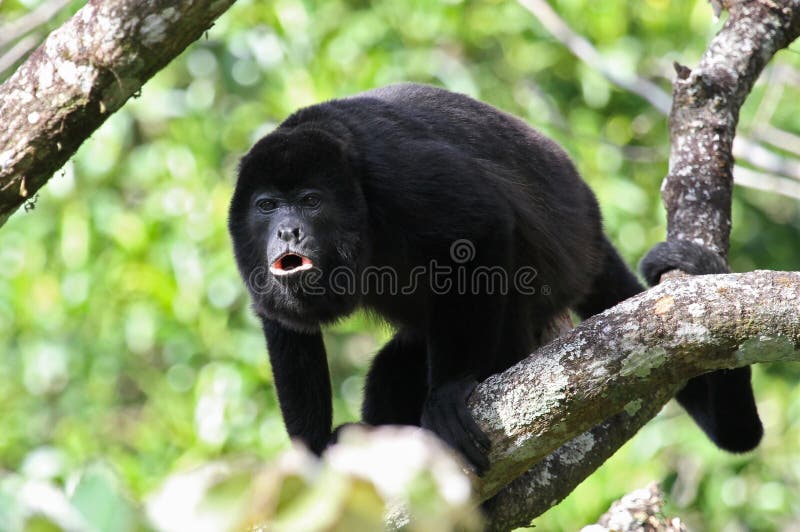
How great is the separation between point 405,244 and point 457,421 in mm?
739

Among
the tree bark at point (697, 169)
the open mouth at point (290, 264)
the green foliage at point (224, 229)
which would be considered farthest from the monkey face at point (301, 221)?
the green foliage at point (224, 229)

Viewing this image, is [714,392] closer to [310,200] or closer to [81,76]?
[310,200]

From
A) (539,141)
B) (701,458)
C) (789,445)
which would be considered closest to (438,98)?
(539,141)

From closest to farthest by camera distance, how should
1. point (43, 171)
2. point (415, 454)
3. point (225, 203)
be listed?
point (415, 454) → point (43, 171) → point (225, 203)

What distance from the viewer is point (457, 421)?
8.54 feet

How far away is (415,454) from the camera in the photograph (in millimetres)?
803

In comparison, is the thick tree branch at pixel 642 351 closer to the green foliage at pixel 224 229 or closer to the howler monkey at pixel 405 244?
the howler monkey at pixel 405 244

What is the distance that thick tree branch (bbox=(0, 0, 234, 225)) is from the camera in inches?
82.3

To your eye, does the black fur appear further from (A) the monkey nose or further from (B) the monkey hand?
(A) the monkey nose

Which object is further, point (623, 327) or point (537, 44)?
point (537, 44)

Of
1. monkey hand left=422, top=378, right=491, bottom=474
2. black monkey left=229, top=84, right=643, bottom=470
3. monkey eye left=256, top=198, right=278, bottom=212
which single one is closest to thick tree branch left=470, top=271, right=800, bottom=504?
monkey hand left=422, top=378, right=491, bottom=474

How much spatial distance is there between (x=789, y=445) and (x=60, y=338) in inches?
166

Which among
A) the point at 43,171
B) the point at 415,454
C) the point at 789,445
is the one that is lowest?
the point at 789,445

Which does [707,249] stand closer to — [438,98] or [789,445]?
[438,98]
